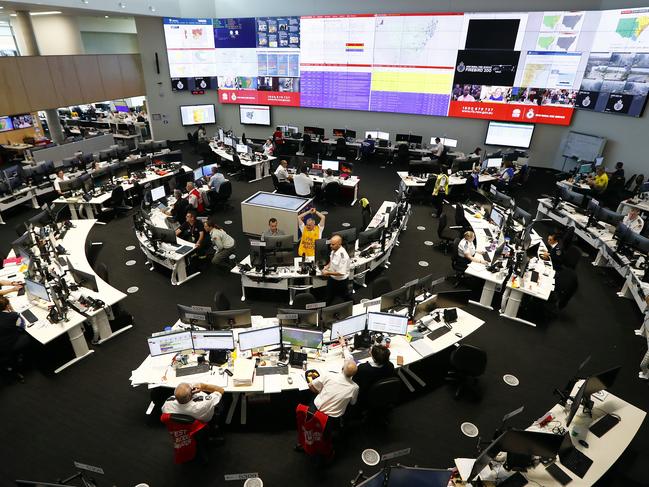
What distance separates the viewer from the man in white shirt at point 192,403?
3.86m

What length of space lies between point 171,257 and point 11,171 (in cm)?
646

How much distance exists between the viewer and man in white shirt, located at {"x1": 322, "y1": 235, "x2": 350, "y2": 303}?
6403 mm

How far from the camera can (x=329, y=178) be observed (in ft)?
37.6

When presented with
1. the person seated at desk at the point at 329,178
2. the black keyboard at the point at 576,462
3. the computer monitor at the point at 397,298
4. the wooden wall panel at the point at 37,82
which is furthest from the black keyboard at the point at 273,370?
the wooden wall panel at the point at 37,82

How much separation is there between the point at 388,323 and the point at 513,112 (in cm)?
1139

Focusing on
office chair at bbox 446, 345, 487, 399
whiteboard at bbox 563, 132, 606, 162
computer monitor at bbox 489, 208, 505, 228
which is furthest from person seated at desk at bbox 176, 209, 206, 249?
whiteboard at bbox 563, 132, 606, 162

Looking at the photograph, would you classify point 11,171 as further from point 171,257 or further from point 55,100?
point 171,257

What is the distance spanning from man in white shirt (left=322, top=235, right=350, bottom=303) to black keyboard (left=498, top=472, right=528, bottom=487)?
366cm

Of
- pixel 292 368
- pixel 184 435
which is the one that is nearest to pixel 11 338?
pixel 184 435

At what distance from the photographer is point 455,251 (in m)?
7.41

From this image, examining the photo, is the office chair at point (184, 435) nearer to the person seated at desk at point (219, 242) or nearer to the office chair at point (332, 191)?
the person seated at desk at point (219, 242)

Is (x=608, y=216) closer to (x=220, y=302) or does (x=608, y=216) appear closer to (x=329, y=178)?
(x=329, y=178)

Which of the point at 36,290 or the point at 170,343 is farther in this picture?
the point at 36,290

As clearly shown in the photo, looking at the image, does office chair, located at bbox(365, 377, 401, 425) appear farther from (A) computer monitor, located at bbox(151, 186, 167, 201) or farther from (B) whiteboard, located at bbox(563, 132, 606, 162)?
(B) whiteboard, located at bbox(563, 132, 606, 162)
